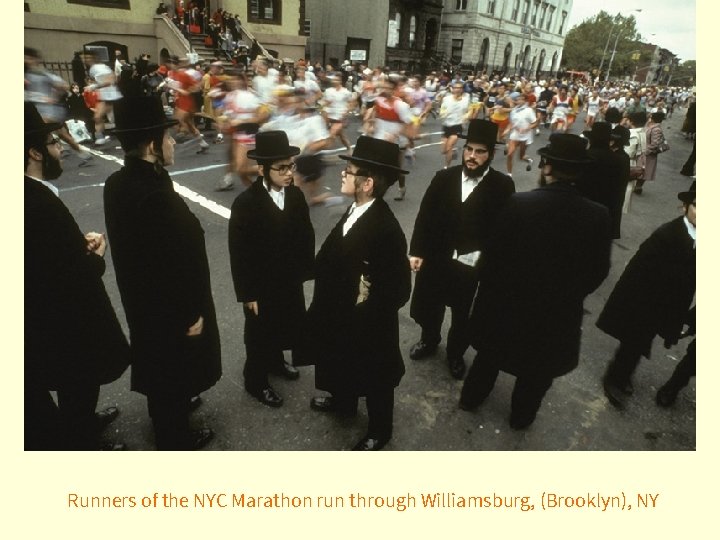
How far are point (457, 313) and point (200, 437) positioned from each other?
2036mm

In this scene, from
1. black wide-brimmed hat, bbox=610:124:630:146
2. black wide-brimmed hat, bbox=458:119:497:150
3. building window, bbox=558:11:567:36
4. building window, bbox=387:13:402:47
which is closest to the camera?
black wide-brimmed hat, bbox=458:119:497:150

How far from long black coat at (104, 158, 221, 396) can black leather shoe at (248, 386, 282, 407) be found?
2.00 ft

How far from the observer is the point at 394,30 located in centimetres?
3741

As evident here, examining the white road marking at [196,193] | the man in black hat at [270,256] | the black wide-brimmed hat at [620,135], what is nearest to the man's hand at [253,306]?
the man in black hat at [270,256]

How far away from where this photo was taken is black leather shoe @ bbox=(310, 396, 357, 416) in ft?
10.0

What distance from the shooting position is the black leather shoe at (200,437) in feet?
9.11

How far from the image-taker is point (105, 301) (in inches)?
93.0

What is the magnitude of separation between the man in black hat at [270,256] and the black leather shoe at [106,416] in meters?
0.87

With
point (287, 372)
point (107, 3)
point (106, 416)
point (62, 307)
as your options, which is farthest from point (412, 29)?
point (62, 307)

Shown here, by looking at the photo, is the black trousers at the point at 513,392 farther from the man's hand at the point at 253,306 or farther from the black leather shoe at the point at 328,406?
the man's hand at the point at 253,306

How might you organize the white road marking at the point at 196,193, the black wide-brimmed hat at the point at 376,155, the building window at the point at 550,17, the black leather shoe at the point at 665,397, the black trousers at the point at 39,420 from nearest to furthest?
the black trousers at the point at 39,420
the black wide-brimmed hat at the point at 376,155
the black leather shoe at the point at 665,397
the white road marking at the point at 196,193
the building window at the point at 550,17

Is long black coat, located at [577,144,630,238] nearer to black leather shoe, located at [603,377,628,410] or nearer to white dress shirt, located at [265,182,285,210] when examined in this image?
black leather shoe, located at [603,377,628,410]

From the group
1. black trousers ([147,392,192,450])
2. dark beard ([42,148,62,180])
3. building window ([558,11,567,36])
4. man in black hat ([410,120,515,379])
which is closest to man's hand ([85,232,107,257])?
dark beard ([42,148,62,180])
